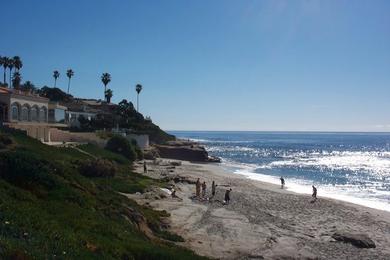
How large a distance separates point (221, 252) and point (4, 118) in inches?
1568

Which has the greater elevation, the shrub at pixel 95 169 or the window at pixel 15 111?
the window at pixel 15 111

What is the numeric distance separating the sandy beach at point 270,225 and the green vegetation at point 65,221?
2.40 m

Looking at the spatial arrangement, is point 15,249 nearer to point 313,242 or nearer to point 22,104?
point 313,242

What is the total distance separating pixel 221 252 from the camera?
2048 cm

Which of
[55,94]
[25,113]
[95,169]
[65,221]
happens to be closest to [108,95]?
[55,94]

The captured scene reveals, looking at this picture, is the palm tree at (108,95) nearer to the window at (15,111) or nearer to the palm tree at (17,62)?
the palm tree at (17,62)

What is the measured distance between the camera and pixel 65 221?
1535 cm

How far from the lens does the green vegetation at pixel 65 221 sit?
37.4 ft

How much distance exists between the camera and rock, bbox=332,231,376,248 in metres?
23.6

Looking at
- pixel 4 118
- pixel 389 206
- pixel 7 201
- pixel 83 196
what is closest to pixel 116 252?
pixel 7 201

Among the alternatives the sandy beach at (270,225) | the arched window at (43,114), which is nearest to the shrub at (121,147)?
the arched window at (43,114)

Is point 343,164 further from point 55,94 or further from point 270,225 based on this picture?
point 270,225

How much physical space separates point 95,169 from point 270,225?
1518cm

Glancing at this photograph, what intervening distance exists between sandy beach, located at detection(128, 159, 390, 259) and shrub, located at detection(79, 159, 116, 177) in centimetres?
442
